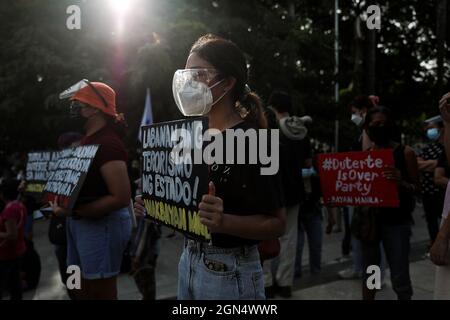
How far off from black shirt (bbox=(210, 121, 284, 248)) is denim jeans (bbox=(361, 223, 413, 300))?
2.13 metres

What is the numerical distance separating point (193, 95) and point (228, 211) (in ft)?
1.62

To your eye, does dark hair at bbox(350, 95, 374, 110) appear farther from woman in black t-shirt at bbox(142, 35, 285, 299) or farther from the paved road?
woman in black t-shirt at bbox(142, 35, 285, 299)

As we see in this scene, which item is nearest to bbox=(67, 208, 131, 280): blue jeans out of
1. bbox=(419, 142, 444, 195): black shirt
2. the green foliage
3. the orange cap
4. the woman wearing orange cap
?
the woman wearing orange cap

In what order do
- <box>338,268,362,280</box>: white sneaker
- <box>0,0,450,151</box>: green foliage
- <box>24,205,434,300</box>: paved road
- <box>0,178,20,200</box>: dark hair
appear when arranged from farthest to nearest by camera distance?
1. <box>0,0,450,151</box>: green foliage
2. <box>338,268,362,280</box>: white sneaker
3. <box>24,205,434,300</box>: paved road
4. <box>0,178,20,200</box>: dark hair

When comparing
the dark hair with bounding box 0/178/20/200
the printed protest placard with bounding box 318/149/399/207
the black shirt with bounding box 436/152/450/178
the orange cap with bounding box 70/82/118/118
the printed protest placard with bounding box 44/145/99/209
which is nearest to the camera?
the printed protest placard with bounding box 44/145/99/209

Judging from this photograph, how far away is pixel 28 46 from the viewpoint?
980cm

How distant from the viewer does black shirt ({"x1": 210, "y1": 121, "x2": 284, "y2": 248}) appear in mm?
1740

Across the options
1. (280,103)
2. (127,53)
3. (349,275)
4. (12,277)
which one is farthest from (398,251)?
(127,53)

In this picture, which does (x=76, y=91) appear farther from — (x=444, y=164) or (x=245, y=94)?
(x=444, y=164)

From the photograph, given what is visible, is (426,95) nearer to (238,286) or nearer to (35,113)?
(35,113)

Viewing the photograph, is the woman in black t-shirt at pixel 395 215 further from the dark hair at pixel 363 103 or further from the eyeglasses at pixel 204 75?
the eyeglasses at pixel 204 75

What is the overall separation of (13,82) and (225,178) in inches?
371

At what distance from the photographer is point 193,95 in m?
1.87

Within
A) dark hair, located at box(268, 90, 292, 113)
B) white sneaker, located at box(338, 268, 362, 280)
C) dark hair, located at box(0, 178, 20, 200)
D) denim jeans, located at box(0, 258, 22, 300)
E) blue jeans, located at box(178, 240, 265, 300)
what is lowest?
white sneaker, located at box(338, 268, 362, 280)
